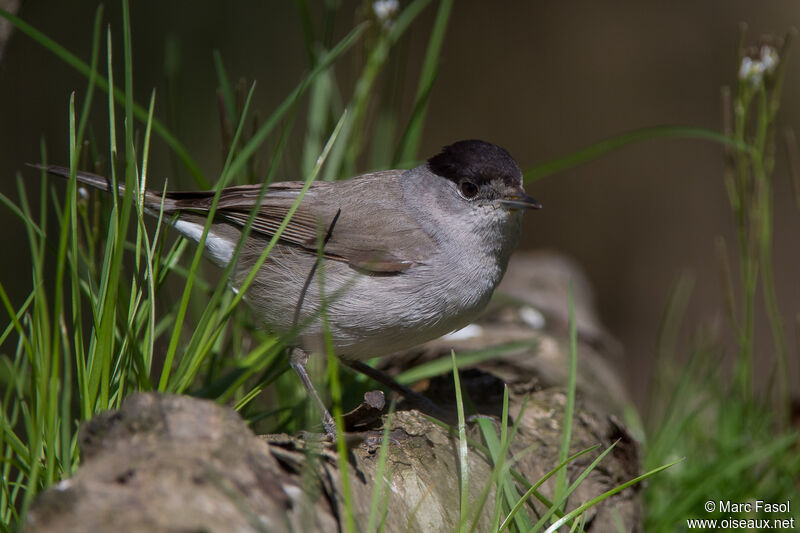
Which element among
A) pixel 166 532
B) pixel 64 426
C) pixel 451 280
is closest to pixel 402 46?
pixel 451 280

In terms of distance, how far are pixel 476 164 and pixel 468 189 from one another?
4.6 inches

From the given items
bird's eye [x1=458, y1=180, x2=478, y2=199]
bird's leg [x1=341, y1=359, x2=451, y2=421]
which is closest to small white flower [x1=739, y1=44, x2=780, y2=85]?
bird's eye [x1=458, y1=180, x2=478, y2=199]

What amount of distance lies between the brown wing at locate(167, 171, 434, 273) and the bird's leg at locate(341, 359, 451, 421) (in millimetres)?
538

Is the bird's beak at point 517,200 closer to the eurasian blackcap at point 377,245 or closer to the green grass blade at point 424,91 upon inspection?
the eurasian blackcap at point 377,245

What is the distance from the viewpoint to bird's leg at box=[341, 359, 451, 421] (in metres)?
3.03

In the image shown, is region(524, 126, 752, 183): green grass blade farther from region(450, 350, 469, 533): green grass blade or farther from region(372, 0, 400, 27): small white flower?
region(450, 350, 469, 533): green grass blade

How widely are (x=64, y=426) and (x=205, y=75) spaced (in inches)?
256

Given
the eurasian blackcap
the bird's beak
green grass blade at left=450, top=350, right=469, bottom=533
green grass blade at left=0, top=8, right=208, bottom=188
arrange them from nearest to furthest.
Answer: green grass blade at left=450, top=350, right=469, bottom=533
green grass blade at left=0, top=8, right=208, bottom=188
the eurasian blackcap
the bird's beak

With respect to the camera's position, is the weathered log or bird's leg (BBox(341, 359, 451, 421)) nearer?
the weathered log

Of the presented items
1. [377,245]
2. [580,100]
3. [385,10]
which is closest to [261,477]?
[377,245]

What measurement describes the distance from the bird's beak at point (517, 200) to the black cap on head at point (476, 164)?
0.15 ft

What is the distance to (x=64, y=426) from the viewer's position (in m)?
2.03

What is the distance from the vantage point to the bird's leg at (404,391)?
9.94 feet

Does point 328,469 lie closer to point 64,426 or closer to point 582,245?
point 64,426
